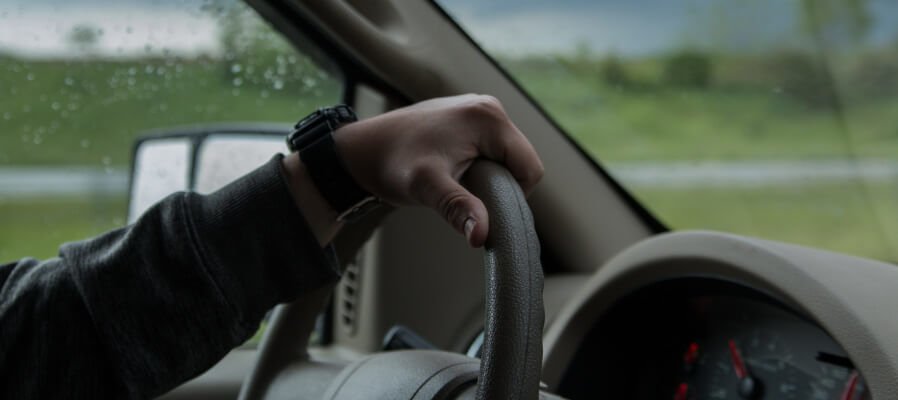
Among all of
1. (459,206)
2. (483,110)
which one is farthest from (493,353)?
(483,110)

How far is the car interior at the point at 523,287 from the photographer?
36.2 inches

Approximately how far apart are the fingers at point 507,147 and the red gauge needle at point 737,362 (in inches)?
26.3

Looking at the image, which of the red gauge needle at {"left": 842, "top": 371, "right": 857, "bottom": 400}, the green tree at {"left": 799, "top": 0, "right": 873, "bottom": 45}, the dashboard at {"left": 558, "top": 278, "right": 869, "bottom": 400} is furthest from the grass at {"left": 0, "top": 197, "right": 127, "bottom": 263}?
the green tree at {"left": 799, "top": 0, "right": 873, "bottom": 45}

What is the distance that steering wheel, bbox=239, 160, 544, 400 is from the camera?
69 centimetres

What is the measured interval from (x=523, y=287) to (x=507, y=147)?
0.19 meters

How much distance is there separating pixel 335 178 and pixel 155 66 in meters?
0.94

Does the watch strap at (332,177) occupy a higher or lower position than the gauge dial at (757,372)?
higher

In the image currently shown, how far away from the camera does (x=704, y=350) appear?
1460 millimetres

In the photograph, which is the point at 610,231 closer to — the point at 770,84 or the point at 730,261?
the point at 770,84

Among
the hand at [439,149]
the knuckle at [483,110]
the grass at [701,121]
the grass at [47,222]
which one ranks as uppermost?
the grass at [701,121]

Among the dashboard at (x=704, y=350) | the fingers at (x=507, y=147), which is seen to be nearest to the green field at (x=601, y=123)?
the dashboard at (x=704, y=350)

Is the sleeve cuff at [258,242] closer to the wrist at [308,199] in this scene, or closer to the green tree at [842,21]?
the wrist at [308,199]

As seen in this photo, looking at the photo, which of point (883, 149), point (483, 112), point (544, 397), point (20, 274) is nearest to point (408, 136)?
point (483, 112)

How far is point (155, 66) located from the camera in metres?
1.75
